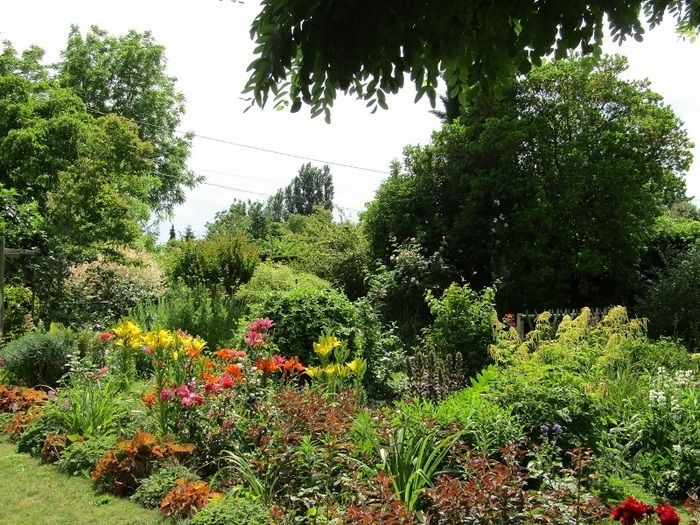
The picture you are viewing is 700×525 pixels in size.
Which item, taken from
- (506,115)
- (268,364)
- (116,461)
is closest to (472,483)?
(268,364)

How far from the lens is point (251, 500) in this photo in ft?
12.9

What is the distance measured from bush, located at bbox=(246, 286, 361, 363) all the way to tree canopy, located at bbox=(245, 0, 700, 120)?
5537 millimetres

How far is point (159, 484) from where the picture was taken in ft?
14.3

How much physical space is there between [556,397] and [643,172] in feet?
28.5

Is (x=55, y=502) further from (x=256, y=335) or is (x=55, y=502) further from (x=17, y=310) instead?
(x=17, y=310)

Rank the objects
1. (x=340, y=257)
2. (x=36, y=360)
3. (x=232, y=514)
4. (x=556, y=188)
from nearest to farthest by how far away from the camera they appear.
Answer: (x=232, y=514) < (x=36, y=360) < (x=556, y=188) < (x=340, y=257)

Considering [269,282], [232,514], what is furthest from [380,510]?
[269,282]

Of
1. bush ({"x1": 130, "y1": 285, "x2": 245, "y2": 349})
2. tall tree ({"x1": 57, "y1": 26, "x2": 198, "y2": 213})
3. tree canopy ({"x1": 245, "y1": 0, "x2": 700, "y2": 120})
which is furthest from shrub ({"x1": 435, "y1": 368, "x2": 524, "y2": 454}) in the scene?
tall tree ({"x1": 57, "y1": 26, "x2": 198, "y2": 213})

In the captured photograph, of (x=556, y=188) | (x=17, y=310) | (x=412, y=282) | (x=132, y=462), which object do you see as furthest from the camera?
(x=556, y=188)

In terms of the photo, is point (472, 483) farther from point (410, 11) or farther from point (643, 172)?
point (643, 172)

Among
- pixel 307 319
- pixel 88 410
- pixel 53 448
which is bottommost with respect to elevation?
pixel 53 448

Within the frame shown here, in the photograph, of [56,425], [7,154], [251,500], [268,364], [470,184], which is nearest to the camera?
[251,500]

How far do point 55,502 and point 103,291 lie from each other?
8419 mm

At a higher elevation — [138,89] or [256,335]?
[138,89]
